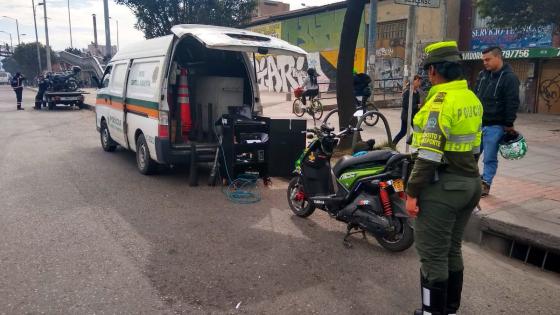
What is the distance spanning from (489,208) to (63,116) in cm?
1783

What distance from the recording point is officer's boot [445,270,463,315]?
3.26m

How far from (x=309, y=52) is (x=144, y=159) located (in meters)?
24.6

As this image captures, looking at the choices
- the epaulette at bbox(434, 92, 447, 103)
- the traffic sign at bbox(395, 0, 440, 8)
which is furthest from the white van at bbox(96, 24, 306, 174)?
the epaulette at bbox(434, 92, 447, 103)

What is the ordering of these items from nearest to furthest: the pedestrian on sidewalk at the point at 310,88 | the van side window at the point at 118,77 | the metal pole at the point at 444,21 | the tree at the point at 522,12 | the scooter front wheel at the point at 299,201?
the scooter front wheel at the point at 299,201, the van side window at the point at 118,77, the tree at the point at 522,12, the pedestrian on sidewalk at the point at 310,88, the metal pole at the point at 444,21

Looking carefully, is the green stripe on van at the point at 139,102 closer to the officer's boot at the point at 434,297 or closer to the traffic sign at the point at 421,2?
the traffic sign at the point at 421,2

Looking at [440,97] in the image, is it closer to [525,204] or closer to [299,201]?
[299,201]

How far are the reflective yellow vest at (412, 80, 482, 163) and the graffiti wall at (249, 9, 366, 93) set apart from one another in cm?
2377

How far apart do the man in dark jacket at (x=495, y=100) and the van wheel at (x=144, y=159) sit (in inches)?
204

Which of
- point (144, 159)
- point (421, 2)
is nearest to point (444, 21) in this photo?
point (421, 2)

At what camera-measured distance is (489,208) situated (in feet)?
17.7

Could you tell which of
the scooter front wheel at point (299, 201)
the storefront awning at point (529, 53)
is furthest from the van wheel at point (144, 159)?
the storefront awning at point (529, 53)

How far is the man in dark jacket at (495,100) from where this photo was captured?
5.48m

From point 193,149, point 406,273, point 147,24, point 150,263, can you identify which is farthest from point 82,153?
point 147,24

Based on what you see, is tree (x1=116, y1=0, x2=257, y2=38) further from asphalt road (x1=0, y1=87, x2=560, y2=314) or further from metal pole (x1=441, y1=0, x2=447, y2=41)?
asphalt road (x1=0, y1=87, x2=560, y2=314)
